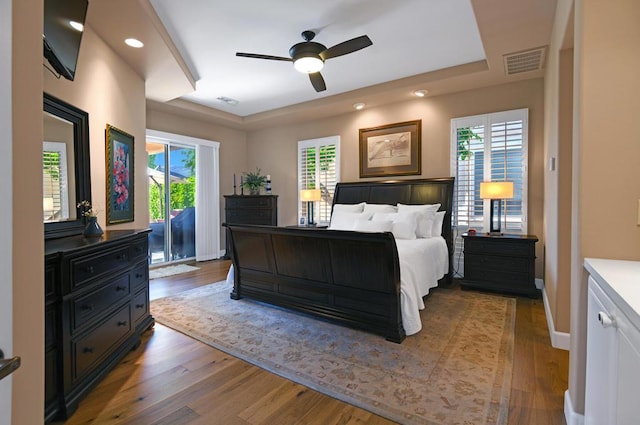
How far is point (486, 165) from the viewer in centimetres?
456

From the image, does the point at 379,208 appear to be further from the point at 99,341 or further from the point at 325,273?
the point at 99,341

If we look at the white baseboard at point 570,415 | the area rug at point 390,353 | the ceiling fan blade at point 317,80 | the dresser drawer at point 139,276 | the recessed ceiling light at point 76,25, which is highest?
the ceiling fan blade at point 317,80

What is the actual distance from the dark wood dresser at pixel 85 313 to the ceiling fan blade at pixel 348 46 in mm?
2509

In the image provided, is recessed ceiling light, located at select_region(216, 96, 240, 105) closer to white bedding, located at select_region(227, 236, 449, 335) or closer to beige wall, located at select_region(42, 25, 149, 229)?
beige wall, located at select_region(42, 25, 149, 229)

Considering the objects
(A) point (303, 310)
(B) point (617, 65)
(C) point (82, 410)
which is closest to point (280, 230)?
(A) point (303, 310)

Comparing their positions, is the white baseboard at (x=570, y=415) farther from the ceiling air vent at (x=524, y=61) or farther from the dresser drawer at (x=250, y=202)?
the dresser drawer at (x=250, y=202)

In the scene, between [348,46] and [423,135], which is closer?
[348,46]

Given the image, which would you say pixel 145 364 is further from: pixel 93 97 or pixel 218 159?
pixel 218 159

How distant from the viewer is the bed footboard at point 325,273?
9.09ft

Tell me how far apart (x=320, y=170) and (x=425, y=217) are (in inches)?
99.2

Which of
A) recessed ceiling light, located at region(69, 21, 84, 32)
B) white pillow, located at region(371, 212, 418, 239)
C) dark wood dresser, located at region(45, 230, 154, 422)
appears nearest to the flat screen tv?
recessed ceiling light, located at region(69, 21, 84, 32)

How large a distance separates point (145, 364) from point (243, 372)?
0.78 m

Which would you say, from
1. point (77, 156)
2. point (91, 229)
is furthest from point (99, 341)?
point (77, 156)

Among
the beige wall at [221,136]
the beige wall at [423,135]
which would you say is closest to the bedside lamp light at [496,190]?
the beige wall at [423,135]
